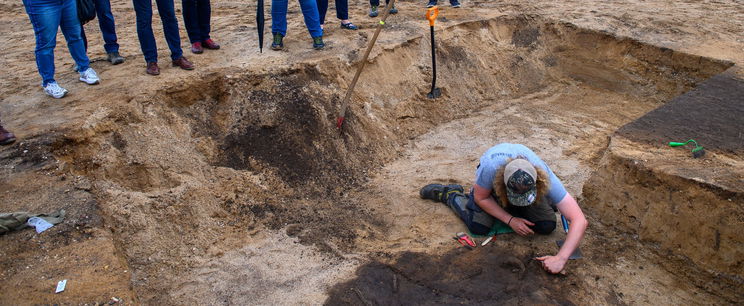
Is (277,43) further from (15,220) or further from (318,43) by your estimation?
(15,220)

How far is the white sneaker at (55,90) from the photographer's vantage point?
435 cm

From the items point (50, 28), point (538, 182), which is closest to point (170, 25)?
point (50, 28)

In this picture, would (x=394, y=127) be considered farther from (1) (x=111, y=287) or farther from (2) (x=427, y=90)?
(1) (x=111, y=287)

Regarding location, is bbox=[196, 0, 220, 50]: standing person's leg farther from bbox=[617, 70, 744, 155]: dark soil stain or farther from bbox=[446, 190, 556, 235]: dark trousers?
bbox=[617, 70, 744, 155]: dark soil stain

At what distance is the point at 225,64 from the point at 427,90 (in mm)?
2305

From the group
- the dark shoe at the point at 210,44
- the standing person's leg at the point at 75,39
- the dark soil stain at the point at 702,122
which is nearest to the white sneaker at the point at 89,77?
the standing person's leg at the point at 75,39

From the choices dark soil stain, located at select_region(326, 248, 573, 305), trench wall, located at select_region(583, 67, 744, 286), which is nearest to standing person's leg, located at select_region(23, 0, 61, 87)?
dark soil stain, located at select_region(326, 248, 573, 305)

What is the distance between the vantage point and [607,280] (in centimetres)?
327

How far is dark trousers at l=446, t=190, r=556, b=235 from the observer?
137 inches

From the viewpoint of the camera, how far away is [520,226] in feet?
11.2

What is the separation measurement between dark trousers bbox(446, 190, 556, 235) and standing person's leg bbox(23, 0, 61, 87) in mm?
3594

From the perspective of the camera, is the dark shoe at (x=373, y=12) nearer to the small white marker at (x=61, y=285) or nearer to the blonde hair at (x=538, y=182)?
the blonde hair at (x=538, y=182)

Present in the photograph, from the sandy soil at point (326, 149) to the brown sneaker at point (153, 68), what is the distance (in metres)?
0.07

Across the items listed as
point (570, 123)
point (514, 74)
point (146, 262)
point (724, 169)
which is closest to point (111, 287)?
point (146, 262)
